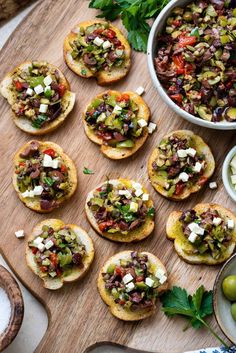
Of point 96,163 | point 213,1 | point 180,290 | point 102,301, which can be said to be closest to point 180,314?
point 180,290

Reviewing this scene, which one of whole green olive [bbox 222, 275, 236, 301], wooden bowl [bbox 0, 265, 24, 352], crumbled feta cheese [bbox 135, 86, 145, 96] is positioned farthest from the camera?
crumbled feta cheese [bbox 135, 86, 145, 96]

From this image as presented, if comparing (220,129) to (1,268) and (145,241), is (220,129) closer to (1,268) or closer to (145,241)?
(145,241)

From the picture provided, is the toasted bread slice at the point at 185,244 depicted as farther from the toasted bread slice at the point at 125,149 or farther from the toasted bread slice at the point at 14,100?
the toasted bread slice at the point at 14,100

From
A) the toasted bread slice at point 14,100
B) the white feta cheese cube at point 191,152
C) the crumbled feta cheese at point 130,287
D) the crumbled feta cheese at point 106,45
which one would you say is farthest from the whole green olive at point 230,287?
the crumbled feta cheese at point 106,45

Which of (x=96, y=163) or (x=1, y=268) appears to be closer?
(x=1, y=268)

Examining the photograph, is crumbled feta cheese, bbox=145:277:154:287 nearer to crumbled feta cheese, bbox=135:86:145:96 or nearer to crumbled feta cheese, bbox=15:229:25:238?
crumbled feta cheese, bbox=15:229:25:238

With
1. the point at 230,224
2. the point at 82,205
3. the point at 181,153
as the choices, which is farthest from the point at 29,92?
the point at 230,224

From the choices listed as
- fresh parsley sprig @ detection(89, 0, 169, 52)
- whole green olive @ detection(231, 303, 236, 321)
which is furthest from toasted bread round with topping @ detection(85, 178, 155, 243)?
fresh parsley sprig @ detection(89, 0, 169, 52)
